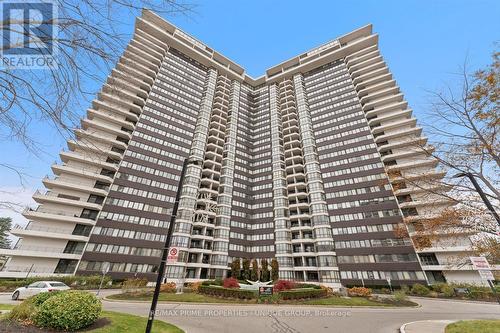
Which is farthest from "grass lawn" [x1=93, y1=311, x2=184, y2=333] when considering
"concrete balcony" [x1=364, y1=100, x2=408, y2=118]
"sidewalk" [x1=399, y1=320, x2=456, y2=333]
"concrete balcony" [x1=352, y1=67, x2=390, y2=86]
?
"concrete balcony" [x1=352, y1=67, x2=390, y2=86]

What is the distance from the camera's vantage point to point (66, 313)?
841cm

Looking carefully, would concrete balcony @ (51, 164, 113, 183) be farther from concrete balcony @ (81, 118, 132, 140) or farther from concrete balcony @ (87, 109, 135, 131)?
concrete balcony @ (87, 109, 135, 131)

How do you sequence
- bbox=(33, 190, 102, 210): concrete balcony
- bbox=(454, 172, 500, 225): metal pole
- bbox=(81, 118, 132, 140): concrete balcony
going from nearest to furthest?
bbox=(454, 172, 500, 225): metal pole, bbox=(33, 190, 102, 210): concrete balcony, bbox=(81, 118, 132, 140): concrete balcony

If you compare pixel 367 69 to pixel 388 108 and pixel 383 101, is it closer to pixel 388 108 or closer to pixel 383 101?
pixel 383 101

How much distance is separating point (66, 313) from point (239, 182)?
5335 cm

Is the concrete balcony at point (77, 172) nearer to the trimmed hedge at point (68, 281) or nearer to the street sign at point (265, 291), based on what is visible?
the trimmed hedge at point (68, 281)

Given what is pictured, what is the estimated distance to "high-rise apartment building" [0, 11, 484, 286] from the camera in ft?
127

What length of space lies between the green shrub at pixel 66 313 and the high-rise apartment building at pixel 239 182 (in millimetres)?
28469

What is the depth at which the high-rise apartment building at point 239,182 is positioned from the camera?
127ft

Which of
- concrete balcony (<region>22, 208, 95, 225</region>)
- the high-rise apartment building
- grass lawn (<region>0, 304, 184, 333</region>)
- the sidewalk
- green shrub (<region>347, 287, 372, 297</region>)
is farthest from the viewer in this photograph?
the high-rise apartment building

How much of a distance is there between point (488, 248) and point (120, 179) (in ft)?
166

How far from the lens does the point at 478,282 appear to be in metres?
36.2

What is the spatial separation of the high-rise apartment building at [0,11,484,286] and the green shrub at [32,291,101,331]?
28469 millimetres

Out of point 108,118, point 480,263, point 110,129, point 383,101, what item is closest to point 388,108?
point 383,101
